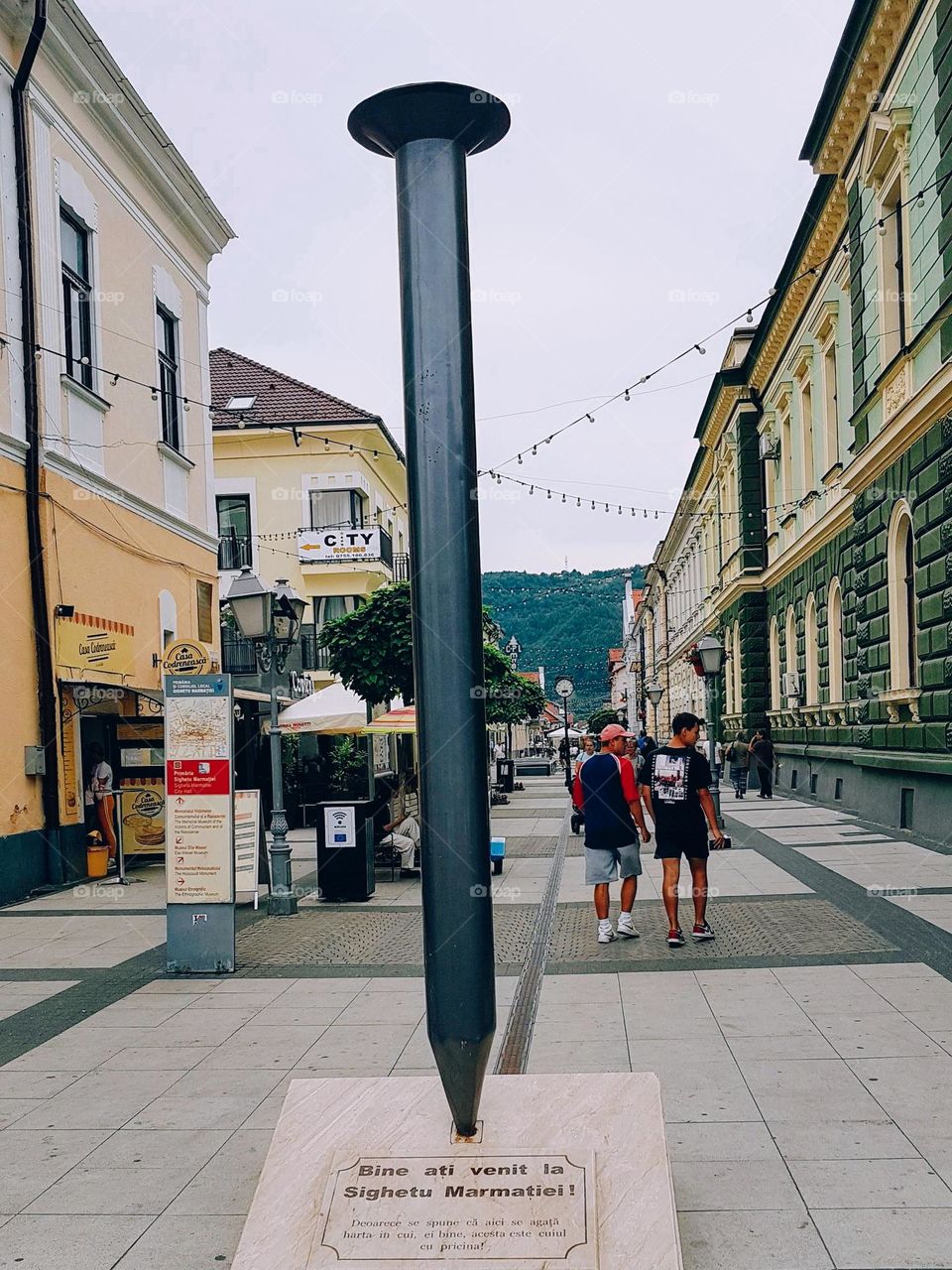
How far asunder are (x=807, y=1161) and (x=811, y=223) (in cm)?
2105

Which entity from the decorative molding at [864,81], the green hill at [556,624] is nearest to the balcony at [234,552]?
the decorative molding at [864,81]

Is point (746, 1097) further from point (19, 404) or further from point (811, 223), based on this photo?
point (811, 223)

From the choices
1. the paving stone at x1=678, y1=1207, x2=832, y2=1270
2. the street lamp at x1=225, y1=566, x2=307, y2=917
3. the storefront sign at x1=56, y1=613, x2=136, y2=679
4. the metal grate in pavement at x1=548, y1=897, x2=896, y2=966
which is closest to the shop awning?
the street lamp at x1=225, y1=566, x2=307, y2=917

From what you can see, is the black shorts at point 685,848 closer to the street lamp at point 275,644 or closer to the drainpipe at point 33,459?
the street lamp at point 275,644

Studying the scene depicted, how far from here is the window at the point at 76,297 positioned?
15062 millimetres

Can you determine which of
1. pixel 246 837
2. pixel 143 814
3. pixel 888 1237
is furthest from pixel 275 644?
pixel 888 1237

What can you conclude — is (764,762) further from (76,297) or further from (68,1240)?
(68,1240)

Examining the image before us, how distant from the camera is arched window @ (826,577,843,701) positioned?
23594 millimetres

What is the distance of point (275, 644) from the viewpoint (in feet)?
41.4

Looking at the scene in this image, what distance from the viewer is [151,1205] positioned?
438 cm

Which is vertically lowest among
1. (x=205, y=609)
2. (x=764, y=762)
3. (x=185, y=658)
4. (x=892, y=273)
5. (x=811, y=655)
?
(x=764, y=762)

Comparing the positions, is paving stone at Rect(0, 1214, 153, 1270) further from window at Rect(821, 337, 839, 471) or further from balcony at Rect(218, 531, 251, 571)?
balcony at Rect(218, 531, 251, 571)

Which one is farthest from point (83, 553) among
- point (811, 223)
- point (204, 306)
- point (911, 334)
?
point (811, 223)

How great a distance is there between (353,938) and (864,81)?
573 inches
